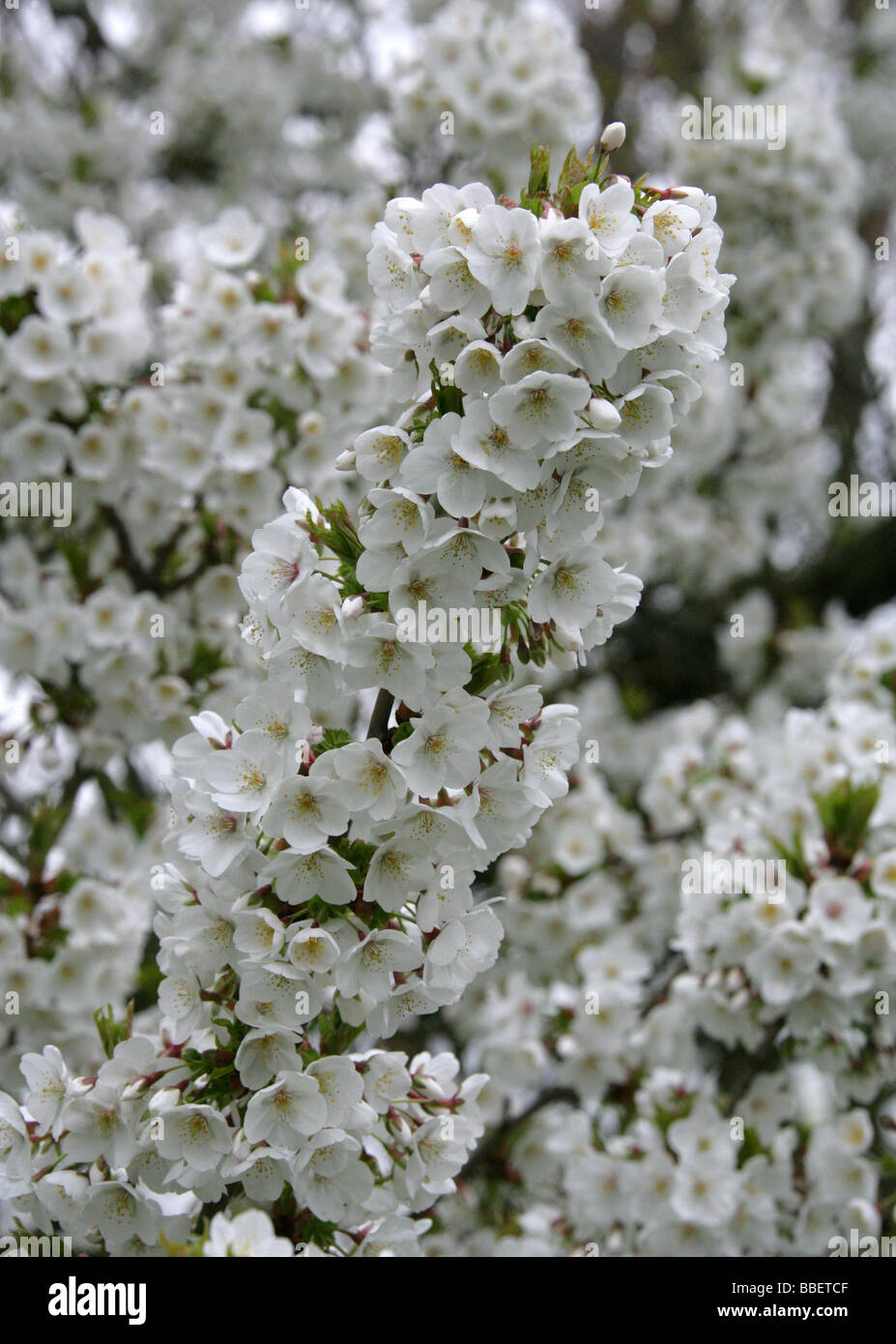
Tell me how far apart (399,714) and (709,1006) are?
5.60 feet

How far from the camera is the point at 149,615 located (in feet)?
12.4

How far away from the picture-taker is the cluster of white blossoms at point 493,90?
15.9 feet

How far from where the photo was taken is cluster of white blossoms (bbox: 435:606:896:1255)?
3172 mm

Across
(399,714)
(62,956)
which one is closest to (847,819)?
(399,714)

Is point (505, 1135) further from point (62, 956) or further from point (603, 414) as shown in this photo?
point (603, 414)

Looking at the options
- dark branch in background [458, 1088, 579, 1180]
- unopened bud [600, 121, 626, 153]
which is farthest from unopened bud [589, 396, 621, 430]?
dark branch in background [458, 1088, 579, 1180]

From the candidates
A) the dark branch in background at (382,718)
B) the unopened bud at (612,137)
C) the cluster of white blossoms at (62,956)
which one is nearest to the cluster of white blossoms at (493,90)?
the unopened bud at (612,137)

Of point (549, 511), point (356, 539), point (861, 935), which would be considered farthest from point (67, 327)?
point (861, 935)

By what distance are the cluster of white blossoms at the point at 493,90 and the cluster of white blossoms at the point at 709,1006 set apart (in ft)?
8.09

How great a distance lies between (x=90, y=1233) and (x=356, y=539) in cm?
139

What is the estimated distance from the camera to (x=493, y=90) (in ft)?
15.8

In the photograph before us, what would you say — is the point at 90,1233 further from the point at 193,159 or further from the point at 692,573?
the point at 193,159

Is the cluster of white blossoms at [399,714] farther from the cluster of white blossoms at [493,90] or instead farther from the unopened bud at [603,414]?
the cluster of white blossoms at [493,90]

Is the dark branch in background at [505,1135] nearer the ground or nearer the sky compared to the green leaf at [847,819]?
nearer the ground
